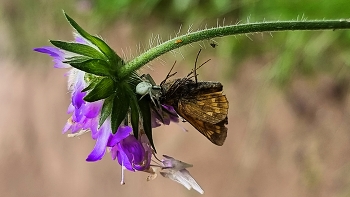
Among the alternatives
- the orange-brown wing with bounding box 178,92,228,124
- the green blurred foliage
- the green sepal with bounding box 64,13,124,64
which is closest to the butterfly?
the orange-brown wing with bounding box 178,92,228,124

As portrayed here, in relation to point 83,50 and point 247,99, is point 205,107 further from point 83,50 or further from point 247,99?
point 247,99

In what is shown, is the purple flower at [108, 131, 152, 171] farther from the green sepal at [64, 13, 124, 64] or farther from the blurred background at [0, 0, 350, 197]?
the blurred background at [0, 0, 350, 197]

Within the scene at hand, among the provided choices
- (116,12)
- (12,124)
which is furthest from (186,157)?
(12,124)

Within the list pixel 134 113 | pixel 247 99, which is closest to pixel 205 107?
pixel 134 113

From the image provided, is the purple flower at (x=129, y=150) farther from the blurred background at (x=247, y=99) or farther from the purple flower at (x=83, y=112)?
the blurred background at (x=247, y=99)

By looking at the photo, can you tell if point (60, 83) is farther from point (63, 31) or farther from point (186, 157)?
point (186, 157)
